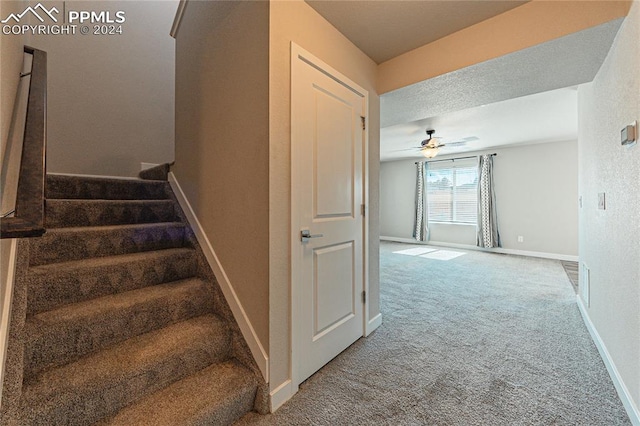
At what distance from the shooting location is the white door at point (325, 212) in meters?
1.66

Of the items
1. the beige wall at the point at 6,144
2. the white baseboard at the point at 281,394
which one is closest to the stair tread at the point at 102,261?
the beige wall at the point at 6,144

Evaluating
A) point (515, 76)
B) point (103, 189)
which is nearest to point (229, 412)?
point (103, 189)

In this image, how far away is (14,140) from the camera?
4.72 ft

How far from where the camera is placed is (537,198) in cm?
577

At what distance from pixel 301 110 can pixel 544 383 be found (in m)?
2.29

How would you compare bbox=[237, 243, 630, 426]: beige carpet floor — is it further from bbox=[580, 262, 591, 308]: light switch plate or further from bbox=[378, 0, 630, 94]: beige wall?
bbox=[378, 0, 630, 94]: beige wall

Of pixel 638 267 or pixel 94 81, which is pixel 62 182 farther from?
pixel 638 267

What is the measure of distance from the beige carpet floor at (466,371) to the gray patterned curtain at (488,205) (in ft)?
9.91

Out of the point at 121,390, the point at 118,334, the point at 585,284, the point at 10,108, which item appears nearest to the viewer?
the point at 121,390

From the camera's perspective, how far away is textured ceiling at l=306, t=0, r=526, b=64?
68.2 inches

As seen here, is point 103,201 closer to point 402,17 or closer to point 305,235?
point 305,235

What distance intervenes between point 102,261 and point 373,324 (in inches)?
81.8

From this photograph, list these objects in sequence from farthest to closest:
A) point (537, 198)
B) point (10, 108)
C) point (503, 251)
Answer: point (503, 251) < point (537, 198) < point (10, 108)

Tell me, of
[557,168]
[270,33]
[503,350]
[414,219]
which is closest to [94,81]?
[270,33]
